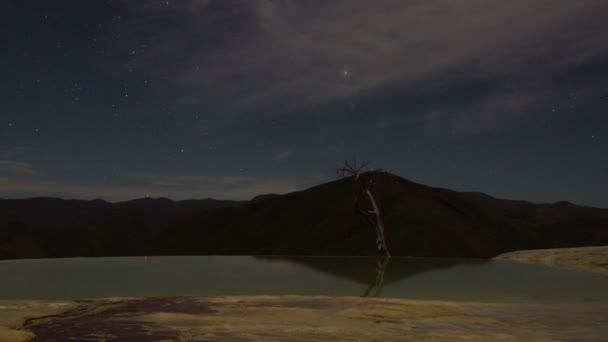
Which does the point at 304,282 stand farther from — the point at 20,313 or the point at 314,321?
the point at 20,313

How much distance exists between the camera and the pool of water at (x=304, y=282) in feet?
38.0

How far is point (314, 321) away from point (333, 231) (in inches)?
2094

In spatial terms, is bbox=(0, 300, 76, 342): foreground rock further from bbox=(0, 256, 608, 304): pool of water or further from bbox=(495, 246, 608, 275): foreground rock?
bbox=(495, 246, 608, 275): foreground rock

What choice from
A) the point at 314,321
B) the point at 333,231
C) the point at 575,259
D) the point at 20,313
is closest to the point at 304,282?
the point at 314,321

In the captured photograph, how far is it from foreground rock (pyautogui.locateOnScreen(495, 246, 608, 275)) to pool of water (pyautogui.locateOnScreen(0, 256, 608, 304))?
1.12 metres

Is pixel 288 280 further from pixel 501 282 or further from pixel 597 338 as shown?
pixel 597 338

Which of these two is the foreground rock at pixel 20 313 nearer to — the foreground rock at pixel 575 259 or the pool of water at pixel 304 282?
the pool of water at pixel 304 282

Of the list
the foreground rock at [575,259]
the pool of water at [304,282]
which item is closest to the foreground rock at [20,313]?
the pool of water at [304,282]

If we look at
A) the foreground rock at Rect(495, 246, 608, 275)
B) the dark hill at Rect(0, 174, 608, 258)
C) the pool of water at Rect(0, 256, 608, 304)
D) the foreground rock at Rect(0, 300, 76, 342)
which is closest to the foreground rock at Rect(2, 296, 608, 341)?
the foreground rock at Rect(0, 300, 76, 342)

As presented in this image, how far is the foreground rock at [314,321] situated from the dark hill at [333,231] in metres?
24.4

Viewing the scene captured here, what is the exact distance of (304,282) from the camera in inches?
540

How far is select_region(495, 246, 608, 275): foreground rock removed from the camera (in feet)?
56.9

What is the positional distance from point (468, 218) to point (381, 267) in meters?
43.8

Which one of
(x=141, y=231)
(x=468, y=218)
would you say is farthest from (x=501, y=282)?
(x=141, y=231)
